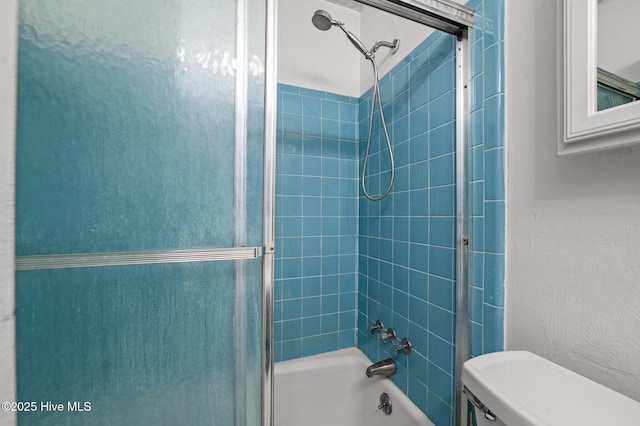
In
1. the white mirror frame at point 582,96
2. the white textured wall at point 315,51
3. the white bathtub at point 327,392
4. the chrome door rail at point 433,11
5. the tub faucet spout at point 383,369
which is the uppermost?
the white textured wall at point 315,51

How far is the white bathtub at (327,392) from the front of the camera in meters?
1.30

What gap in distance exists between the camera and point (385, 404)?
121cm

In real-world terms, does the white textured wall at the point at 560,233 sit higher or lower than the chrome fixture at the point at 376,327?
higher

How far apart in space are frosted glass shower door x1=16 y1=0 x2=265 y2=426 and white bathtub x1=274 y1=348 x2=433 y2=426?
2.78 feet

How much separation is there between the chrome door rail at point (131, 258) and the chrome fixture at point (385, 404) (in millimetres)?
1073

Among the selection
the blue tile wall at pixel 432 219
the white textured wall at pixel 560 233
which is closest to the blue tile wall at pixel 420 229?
the blue tile wall at pixel 432 219

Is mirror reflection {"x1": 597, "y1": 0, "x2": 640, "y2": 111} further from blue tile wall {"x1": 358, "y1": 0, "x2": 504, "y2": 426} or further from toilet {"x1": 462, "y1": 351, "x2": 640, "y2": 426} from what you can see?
toilet {"x1": 462, "y1": 351, "x2": 640, "y2": 426}

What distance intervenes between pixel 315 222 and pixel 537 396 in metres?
1.16

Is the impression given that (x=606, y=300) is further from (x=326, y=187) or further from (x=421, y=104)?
(x=326, y=187)

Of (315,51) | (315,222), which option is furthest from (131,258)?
(315,51)

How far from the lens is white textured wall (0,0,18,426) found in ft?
0.70

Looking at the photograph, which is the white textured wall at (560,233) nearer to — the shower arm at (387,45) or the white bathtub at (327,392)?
the shower arm at (387,45)

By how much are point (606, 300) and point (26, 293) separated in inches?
44.3

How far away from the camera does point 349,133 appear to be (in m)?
1.58
